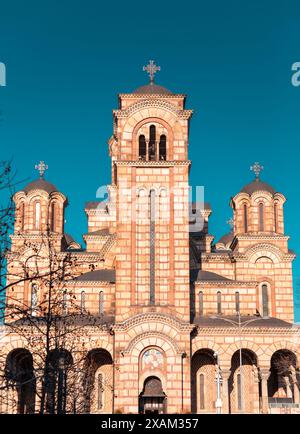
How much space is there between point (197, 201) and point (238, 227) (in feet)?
20.0

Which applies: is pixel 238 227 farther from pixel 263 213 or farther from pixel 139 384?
pixel 139 384

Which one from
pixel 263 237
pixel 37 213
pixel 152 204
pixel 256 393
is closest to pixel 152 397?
pixel 256 393

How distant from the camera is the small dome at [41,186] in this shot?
193ft

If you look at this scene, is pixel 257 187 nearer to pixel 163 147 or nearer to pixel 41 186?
pixel 163 147

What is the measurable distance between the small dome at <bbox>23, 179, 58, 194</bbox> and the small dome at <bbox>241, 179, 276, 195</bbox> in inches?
601

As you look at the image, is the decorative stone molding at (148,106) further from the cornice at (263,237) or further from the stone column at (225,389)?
the stone column at (225,389)

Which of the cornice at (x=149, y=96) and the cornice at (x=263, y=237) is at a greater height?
the cornice at (x=149, y=96)

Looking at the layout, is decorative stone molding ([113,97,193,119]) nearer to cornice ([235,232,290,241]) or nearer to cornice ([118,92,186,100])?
cornice ([118,92,186,100])

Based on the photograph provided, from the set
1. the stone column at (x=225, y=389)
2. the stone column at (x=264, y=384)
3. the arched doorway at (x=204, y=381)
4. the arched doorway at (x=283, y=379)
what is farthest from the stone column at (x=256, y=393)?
the arched doorway at (x=204, y=381)

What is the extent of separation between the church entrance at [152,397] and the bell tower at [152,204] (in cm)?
437

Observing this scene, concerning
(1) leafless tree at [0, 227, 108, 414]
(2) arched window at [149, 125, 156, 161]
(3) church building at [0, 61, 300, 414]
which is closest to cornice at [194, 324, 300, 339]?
(3) church building at [0, 61, 300, 414]

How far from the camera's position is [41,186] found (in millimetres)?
59219
